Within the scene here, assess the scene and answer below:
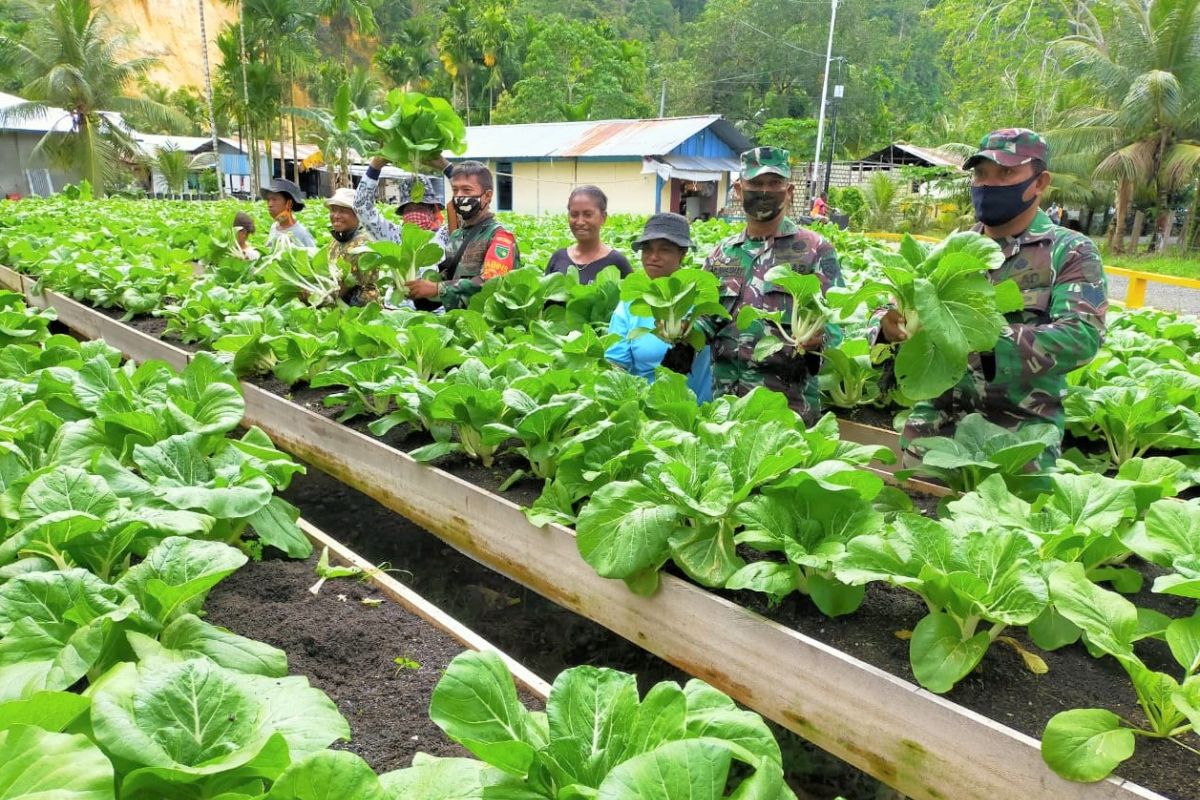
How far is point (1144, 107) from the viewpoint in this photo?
21.4 metres

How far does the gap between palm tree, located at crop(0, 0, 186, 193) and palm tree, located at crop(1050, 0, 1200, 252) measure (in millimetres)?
30171

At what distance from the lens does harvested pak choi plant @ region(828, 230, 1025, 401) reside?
7.59ft

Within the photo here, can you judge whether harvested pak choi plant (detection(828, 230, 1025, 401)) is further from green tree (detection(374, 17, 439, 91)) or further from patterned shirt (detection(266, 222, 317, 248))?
green tree (detection(374, 17, 439, 91))

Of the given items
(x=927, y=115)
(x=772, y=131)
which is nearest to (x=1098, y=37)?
(x=772, y=131)

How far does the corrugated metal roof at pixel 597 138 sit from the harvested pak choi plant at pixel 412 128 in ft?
74.8

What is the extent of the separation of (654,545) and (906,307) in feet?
3.26

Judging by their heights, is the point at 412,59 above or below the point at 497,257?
above

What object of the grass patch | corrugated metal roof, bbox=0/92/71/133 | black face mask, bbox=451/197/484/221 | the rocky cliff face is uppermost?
the rocky cliff face

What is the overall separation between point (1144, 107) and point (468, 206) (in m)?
22.9

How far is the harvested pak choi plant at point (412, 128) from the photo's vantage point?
442 cm

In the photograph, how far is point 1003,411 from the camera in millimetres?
2879

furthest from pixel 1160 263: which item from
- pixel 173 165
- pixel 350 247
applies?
pixel 173 165

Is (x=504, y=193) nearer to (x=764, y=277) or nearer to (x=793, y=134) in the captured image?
(x=793, y=134)

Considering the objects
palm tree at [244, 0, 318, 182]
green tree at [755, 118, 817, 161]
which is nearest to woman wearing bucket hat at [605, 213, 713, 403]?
palm tree at [244, 0, 318, 182]
